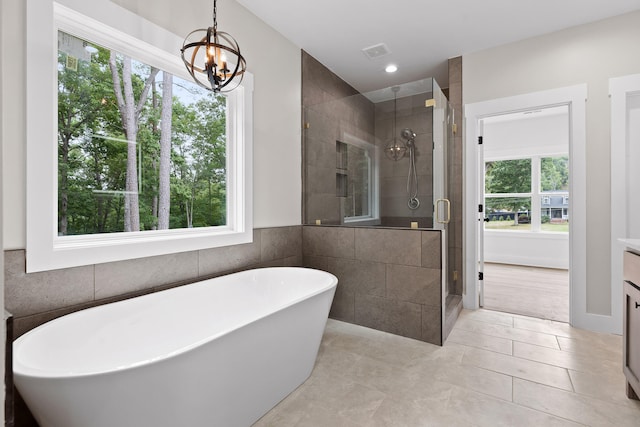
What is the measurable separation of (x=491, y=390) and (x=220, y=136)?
2601mm

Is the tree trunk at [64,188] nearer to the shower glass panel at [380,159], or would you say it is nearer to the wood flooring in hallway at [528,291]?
the shower glass panel at [380,159]

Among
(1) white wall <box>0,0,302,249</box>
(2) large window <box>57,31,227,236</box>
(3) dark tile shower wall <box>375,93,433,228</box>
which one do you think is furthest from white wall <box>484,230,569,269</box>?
(2) large window <box>57,31,227,236</box>

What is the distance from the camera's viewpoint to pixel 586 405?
5.83 feet

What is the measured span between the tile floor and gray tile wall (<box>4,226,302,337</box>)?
1.02 meters

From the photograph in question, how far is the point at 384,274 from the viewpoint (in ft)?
9.08

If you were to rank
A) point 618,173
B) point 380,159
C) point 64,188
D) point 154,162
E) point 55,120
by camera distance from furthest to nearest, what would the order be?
point 380,159 < point 618,173 < point 154,162 < point 64,188 < point 55,120

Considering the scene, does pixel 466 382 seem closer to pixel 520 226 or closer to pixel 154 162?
pixel 154 162

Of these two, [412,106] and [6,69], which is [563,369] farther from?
[6,69]

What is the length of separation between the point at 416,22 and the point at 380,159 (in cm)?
122

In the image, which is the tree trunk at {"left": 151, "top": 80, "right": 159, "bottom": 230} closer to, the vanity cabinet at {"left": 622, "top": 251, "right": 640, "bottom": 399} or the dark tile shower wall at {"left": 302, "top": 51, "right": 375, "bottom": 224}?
the dark tile shower wall at {"left": 302, "top": 51, "right": 375, "bottom": 224}

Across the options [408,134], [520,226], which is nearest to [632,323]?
[408,134]

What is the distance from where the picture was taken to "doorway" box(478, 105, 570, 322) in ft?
17.0

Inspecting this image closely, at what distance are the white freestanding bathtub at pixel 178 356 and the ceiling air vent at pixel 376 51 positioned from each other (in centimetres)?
235

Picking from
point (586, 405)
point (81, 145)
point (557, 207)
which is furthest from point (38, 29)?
point (557, 207)
